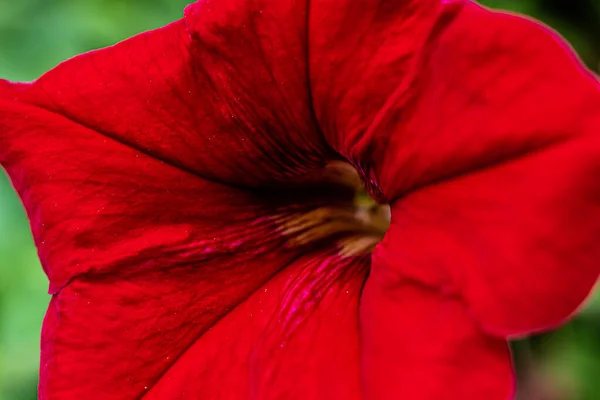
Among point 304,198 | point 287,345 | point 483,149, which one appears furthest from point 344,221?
point 483,149

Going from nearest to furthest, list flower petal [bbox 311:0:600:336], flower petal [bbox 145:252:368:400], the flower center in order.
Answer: flower petal [bbox 311:0:600:336], flower petal [bbox 145:252:368:400], the flower center

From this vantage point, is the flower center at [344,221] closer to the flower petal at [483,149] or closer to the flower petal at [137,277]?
the flower petal at [137,277]

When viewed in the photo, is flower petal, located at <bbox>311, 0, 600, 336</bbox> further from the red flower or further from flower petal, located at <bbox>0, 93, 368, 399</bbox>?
flower petal, located at <bbox>0, 93, 368, 399</bbox>

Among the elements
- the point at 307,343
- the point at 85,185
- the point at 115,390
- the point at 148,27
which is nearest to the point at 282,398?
the point at 307,343

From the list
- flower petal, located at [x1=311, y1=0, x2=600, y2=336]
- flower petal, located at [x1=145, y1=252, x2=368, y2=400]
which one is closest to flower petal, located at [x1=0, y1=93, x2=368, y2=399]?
flower petal, located at [x1=145, y1=252, x2=368, y2=400]

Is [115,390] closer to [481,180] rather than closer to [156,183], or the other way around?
[156,183]

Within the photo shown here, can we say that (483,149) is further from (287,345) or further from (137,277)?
(137,277)

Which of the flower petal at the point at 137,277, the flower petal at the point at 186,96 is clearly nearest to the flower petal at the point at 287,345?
the flower petal at the point at 137,277
